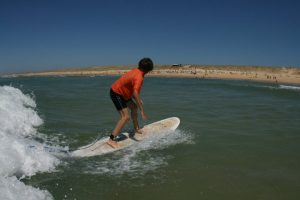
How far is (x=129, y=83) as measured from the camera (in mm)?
7500

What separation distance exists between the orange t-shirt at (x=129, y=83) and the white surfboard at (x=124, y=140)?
1.02 m

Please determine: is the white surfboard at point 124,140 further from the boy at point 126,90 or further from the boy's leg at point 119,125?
the boy at point 126,90

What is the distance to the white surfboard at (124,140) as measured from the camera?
718 cm

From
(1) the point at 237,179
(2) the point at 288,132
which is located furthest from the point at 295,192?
(2) the point at 288,132

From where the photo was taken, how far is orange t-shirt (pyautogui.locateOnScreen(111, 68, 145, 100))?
24.1 ft

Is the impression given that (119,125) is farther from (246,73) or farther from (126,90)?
(246,73)

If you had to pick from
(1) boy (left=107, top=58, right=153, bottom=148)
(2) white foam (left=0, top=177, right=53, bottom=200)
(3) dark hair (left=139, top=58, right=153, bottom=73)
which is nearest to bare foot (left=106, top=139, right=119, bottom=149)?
(1) boy (left=107, top=58, right=153, bottom=148)

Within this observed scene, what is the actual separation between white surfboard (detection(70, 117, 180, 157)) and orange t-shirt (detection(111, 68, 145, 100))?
102 centimetres

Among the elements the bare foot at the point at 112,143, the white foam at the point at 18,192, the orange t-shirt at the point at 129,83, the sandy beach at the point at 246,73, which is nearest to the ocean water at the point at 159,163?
the white foam at the point at 18,192

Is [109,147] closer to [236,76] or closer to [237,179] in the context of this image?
[237,179]

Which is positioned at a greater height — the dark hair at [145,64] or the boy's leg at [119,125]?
the dark hair at [145,64]

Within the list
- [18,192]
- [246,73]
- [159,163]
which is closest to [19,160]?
[18,192]

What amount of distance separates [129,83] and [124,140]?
136 centimetres

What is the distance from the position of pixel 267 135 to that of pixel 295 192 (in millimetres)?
3830
